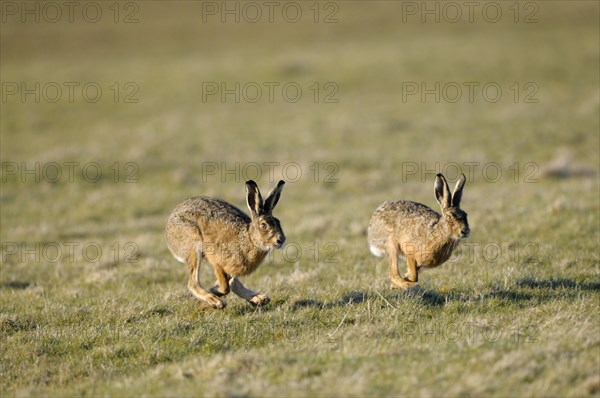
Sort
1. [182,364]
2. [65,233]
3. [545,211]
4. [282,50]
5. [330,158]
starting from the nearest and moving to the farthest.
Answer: [182,364], [545,211], [65,233], [330,158], [282,50]

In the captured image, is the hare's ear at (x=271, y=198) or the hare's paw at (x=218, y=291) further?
Answer: the hare's paw at (x=218, y=291)

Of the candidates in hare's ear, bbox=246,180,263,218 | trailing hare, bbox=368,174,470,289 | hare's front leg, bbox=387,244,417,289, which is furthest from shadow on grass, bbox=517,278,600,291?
hare's ear, bbox=246,180,263,218

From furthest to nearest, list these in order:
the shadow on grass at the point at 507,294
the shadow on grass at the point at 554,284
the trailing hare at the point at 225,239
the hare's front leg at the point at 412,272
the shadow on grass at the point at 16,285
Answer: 1. the shadow on grass at the point at 16,285
2. the hare's front leg at the point at 412,272
3. the shadow on grass at the point at 554,284
4. the shadow on grass at the point at 507,294
5. the trailing hare at the point at 225,239

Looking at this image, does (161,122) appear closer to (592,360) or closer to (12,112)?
(12,112)

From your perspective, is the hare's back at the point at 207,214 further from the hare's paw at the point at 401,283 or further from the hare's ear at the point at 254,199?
the hare's paw at the point at 401,283

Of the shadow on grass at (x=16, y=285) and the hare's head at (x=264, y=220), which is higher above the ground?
the hare's head at (x=264, y=220)

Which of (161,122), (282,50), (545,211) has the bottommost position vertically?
(545,211)

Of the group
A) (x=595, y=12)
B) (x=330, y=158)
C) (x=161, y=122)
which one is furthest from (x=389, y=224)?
(x=595, y=12)

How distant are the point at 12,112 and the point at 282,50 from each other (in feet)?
58.7

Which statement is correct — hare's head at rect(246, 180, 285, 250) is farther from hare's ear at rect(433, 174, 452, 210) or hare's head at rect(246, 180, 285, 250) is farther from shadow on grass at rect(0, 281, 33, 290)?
shadow on grass at rect(0, 281, 33, 290)

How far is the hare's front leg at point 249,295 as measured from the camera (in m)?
9.32

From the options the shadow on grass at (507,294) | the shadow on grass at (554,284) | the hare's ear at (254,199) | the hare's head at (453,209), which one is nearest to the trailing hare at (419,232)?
the hare's head at (453,209)

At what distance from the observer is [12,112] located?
32.5 metres

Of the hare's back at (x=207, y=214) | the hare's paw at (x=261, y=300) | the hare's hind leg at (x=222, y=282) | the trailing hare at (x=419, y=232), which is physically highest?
the hare's back at (x=207, y=214)
